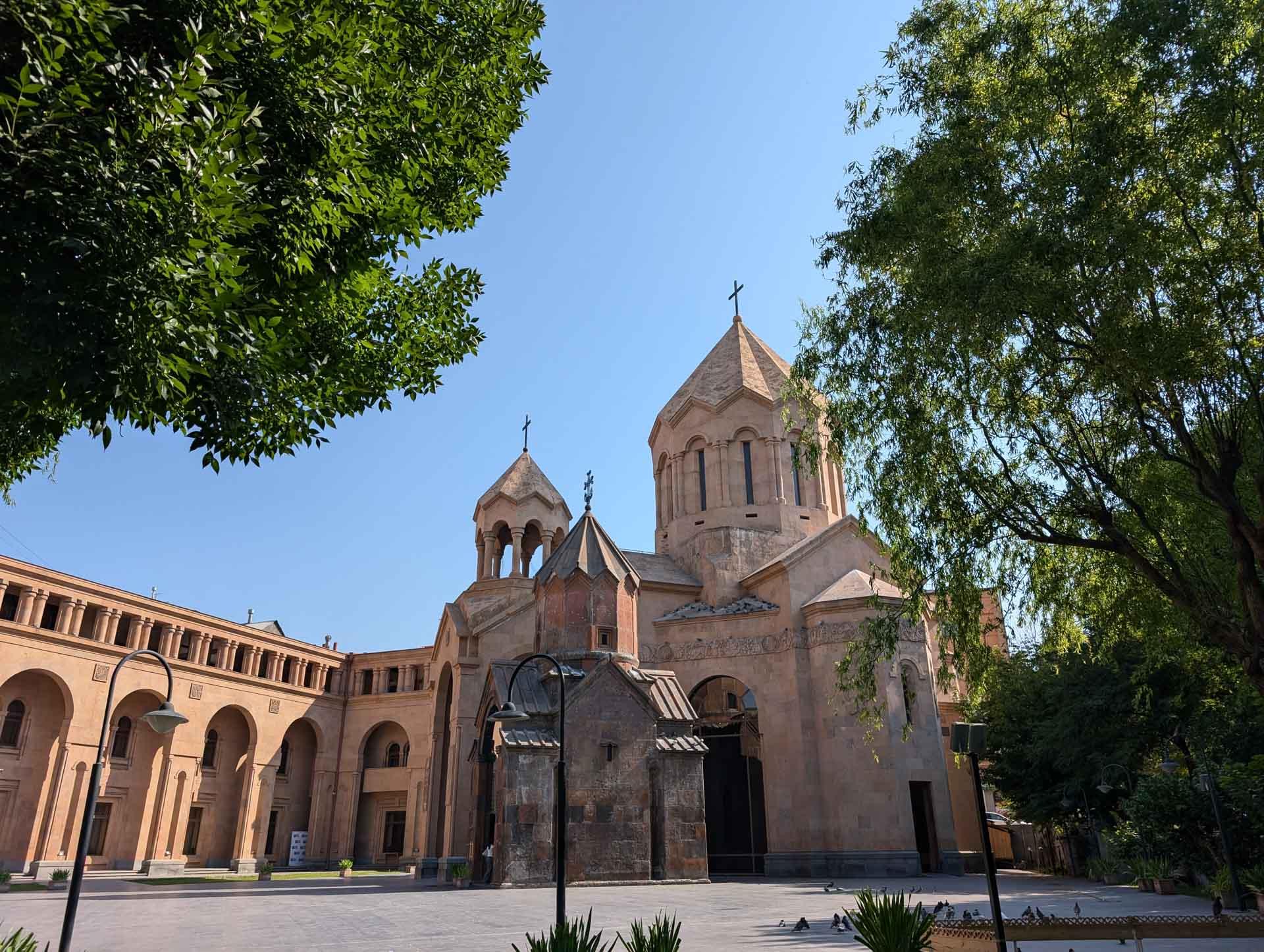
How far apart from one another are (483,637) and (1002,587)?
52.7 feet

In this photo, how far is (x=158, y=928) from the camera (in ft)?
36.8

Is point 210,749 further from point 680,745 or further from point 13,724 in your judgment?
point 680,745

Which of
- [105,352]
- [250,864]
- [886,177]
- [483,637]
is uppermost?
[886,177]

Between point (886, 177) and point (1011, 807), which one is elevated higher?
point (886, 177)

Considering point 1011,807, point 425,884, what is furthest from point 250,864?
point 1011,807

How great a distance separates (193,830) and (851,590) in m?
28.5

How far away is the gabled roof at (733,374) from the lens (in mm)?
28203

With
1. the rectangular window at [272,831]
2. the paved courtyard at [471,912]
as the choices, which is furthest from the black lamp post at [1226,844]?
the rectangular window at [272,831]

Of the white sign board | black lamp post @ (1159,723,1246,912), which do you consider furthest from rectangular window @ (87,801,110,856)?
black lamp post @ (1159,723,1246,912)

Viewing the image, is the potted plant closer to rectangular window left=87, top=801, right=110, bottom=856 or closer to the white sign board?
rectangular window left=87, top=801, right=110, bottom=856

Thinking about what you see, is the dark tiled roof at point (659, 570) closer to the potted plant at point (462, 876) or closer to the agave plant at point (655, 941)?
the potted plant at point (462, 876)

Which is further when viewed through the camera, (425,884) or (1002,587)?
(425,884)

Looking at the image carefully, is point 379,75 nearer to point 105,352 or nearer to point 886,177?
point 105,352

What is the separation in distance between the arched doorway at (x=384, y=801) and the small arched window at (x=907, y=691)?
24.5 m
